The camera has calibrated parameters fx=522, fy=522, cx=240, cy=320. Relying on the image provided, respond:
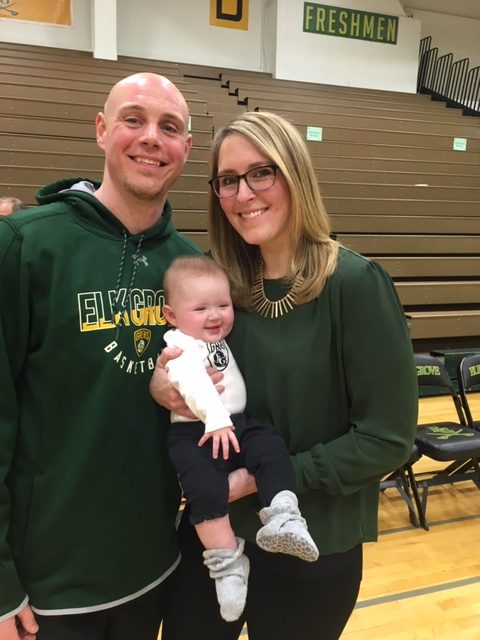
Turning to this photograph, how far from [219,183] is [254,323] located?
379 mm

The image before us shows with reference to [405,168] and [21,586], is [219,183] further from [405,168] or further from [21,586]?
[405,168]

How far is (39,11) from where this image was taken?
862 centimetres

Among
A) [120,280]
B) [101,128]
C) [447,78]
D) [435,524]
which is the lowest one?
[435,524]

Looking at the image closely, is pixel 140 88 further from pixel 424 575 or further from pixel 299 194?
pixel 424 575

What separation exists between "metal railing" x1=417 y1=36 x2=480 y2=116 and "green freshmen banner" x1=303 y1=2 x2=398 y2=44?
3.84ft

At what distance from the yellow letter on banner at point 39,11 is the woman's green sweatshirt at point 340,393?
9469mm

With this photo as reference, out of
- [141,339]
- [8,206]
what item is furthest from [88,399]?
[8,206]

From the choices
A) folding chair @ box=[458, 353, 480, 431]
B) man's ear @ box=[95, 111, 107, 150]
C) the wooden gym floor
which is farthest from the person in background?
folding chair @ box=[458, 353, 480, 431]

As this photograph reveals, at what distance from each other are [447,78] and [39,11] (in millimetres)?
7990

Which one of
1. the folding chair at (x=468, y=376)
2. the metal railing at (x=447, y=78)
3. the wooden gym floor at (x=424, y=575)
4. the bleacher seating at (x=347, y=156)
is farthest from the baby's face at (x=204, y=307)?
the metal railing at (x=447, y=78)

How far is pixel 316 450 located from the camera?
1.20 meters

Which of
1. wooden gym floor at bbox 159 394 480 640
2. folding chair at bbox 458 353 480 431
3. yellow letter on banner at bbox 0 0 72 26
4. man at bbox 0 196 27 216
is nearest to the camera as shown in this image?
wooden gym floor at bbox 159 394 480 640

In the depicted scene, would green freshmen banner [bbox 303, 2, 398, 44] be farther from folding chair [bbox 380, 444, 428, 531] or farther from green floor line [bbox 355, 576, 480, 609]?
green floor line [bbox 355, 576, 480, 609]

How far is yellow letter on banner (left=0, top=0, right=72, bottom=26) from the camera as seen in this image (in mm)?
8469
